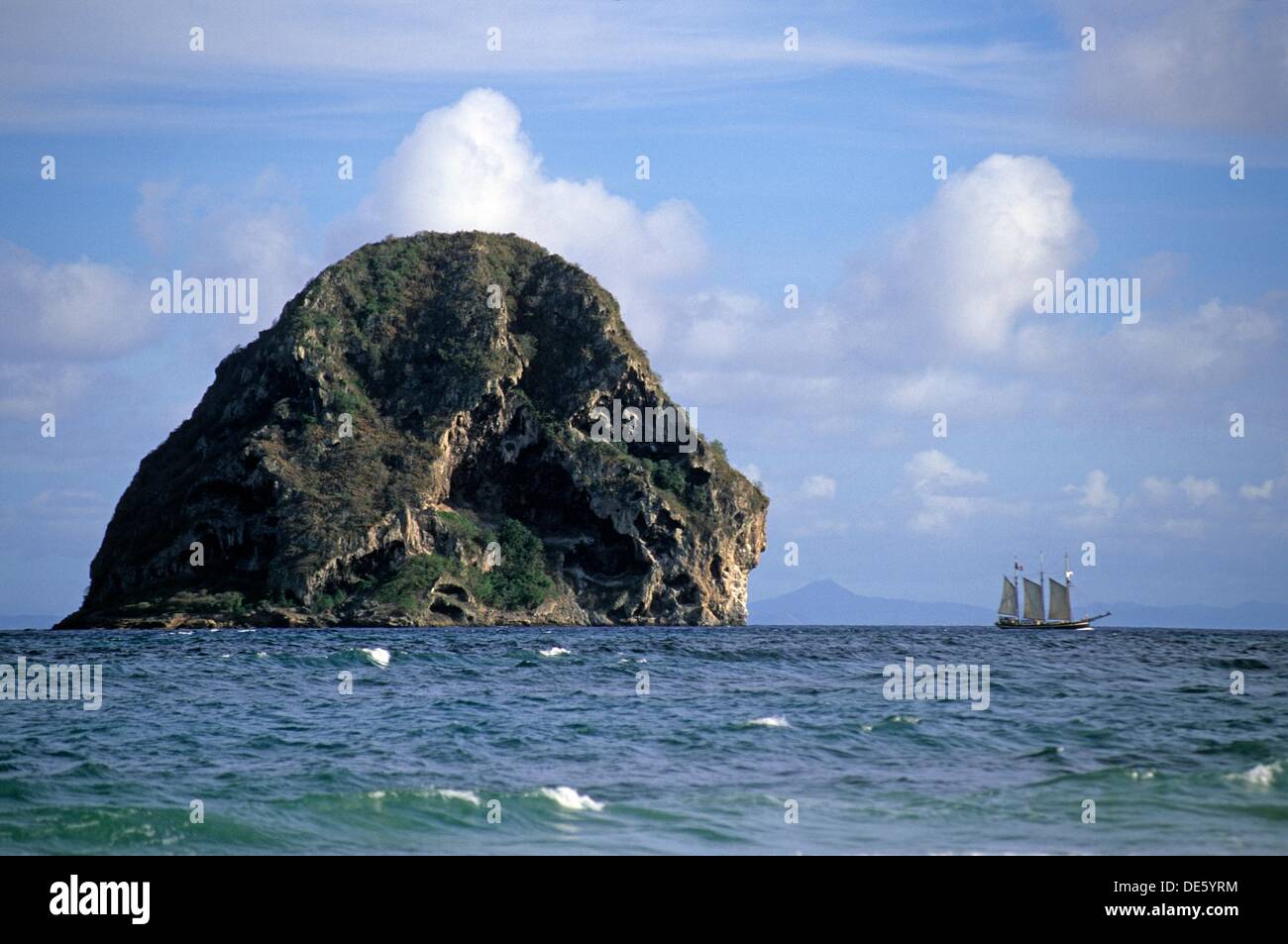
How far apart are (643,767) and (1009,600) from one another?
126 meters

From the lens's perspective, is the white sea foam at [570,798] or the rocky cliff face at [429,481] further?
the rocky cliff face at [429,481]

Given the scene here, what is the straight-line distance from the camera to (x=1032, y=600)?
139375mm

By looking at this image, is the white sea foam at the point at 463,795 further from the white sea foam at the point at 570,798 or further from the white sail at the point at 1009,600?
the white sail at the point at 1009,600

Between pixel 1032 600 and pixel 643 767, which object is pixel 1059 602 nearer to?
pixel 1032 600

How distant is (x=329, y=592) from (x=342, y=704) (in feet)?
303

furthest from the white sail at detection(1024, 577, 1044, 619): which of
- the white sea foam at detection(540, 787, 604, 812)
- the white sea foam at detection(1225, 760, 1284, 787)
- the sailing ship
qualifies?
the white sea foam at detection(540, 787, 604, 812)

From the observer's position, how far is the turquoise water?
18469 millimetres

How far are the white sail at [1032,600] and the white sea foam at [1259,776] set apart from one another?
11832cm

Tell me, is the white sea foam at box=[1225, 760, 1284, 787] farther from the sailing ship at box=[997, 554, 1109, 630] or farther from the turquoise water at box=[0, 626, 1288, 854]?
the sailing ship at box=[997, 554, 1109, 630]

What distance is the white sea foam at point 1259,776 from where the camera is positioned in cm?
2231

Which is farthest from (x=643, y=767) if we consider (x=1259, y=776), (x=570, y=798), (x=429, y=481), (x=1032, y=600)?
(x=1032, y=600)

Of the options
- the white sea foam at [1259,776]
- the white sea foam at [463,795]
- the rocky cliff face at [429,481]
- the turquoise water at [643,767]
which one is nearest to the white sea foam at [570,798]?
the turquoise water at [643,767]
